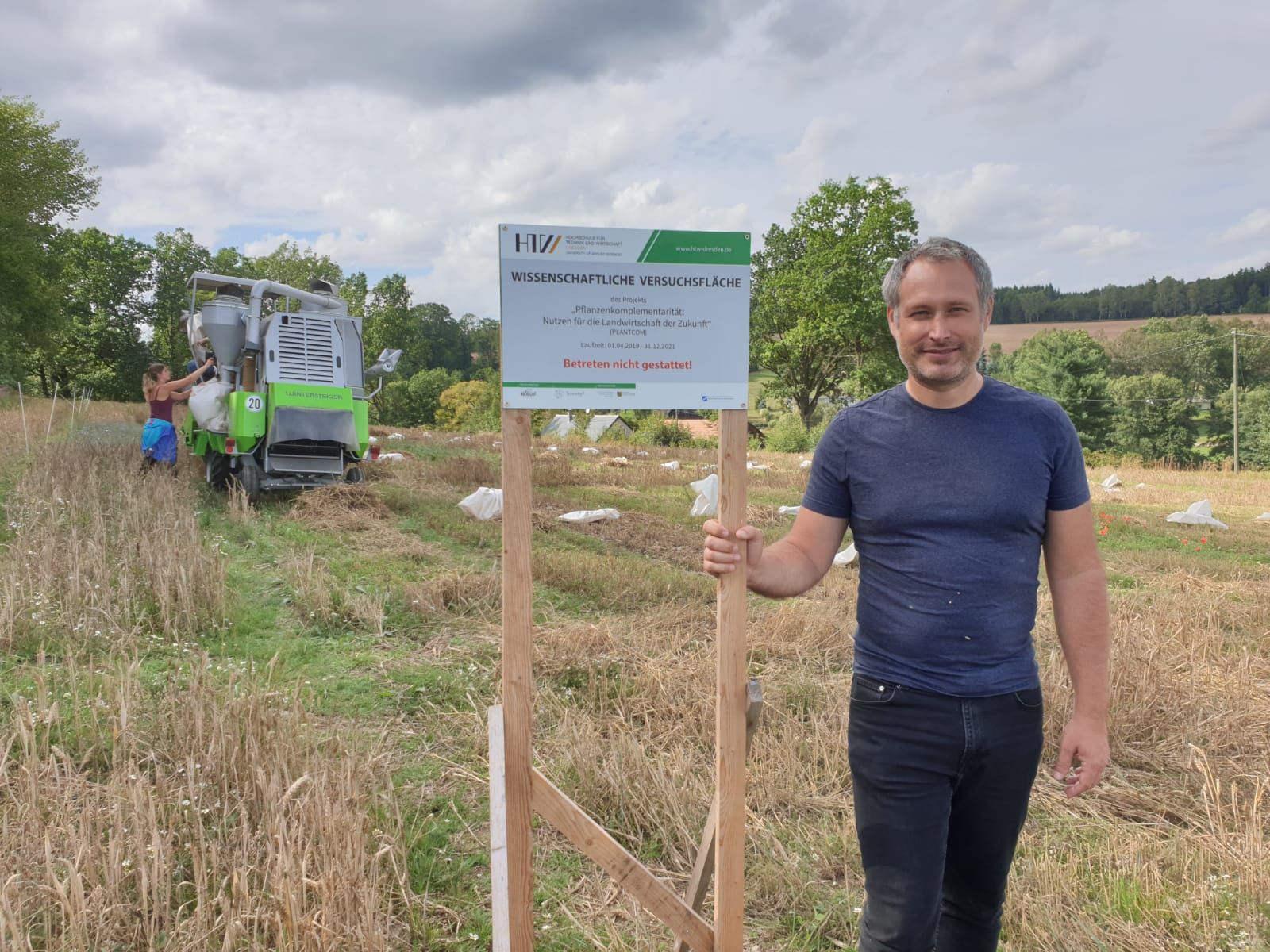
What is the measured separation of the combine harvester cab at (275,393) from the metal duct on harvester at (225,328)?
0.01 m

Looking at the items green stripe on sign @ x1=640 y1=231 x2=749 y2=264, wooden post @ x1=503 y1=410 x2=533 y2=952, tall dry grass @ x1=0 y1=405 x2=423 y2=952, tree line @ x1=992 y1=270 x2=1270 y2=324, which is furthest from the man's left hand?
tree line @ x1=992 y1=270 x2=1270 y2=324

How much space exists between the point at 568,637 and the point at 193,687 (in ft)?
7.68

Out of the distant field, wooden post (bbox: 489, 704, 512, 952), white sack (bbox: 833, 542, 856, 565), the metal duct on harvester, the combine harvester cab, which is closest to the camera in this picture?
wooden post (bbox: 489, 704, 512, 952)

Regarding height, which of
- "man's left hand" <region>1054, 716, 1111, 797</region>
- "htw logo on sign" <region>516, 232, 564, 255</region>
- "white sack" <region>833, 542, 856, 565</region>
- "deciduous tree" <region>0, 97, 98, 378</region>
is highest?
"deciduous tree" <region>0, 97, 98, 378</region>

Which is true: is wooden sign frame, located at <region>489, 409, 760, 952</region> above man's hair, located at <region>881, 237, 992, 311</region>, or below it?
below

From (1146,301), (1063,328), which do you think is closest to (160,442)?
(1063,328)

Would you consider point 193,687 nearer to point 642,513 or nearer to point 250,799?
point 250,799

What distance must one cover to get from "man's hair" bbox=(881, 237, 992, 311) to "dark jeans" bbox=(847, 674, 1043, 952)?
37.7 inches

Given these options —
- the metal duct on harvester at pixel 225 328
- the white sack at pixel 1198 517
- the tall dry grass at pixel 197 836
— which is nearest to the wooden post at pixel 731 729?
the tall dry grass at pixel 197 836

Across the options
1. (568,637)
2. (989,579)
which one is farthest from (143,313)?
(989,579)

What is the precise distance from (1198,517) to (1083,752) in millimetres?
13895

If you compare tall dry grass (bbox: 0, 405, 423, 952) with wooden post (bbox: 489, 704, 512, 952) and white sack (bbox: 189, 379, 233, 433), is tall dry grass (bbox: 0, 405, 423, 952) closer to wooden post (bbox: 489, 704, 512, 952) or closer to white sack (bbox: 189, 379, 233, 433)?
wooden post (bbox: 489, 704, 512, 952)

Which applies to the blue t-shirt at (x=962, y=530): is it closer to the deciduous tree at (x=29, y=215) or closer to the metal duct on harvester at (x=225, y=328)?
the metal duct on harvester at (x=225, y=328)

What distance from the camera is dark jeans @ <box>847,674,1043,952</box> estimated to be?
74.7 inches
